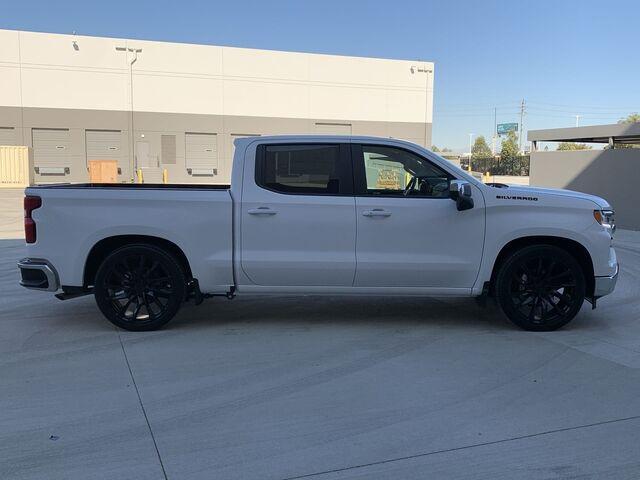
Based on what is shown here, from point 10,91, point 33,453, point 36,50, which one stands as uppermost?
point 36,50

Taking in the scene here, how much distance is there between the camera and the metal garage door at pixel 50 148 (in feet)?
124

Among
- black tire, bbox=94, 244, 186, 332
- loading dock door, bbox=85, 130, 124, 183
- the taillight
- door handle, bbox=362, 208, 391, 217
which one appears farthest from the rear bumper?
loading dock door, bbox=85, 130, 124, 183

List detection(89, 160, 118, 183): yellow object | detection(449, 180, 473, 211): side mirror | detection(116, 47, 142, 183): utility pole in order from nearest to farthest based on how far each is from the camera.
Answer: detection(449, 180, 473, 211): side mirror
detection(89, 160, 118, 183): yellow object
detection(116, 47, 142, 183): utility pole

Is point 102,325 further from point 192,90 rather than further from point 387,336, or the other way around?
point 192,90

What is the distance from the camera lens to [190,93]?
40281 mm

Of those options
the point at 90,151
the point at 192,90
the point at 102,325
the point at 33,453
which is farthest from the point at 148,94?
the point at 33,453

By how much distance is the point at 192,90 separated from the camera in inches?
1587

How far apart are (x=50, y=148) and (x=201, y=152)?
9.74m

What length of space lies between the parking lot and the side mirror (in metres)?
1.33

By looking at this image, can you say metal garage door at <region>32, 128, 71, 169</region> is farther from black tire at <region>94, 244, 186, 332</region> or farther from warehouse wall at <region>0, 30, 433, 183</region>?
black tire at <region>94, 244, 186, 332</region>

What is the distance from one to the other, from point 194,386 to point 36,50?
38546 millimetres

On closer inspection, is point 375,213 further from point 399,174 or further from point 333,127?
point 333,127

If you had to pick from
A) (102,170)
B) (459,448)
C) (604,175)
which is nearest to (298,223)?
(459,448)

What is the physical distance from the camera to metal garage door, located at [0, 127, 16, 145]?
37.3m
